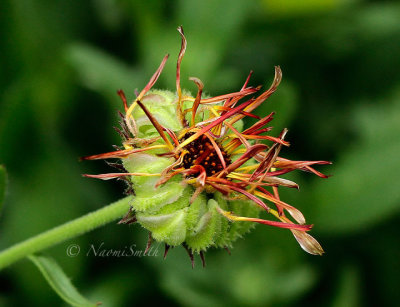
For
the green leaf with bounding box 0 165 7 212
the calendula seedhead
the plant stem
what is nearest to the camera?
the calendula seedhead

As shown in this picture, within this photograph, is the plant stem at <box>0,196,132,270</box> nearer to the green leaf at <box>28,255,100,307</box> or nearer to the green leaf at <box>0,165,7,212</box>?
the green leaf at <box>28,255,100,307</box>

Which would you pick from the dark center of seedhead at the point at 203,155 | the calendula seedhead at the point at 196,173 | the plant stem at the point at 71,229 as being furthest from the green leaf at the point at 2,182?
the dark center of seedhead at the point at 203,155

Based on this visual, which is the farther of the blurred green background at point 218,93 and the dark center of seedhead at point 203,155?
the blurred green background at point 218,93

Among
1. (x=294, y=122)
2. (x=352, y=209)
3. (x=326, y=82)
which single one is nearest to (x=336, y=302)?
(x=352, y=209)

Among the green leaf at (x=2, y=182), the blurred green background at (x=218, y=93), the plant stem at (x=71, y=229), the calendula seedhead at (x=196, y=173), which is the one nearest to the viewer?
the calendula seedhead at (x=196, y=173)

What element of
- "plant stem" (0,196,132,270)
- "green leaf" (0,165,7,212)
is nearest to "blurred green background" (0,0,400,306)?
"green leaf" (0,165,7,212)

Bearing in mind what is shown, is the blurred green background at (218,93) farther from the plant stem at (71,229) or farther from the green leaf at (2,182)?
the plant stem at (71,229)

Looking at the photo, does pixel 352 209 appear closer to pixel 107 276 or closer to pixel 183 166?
pixel 107 276
